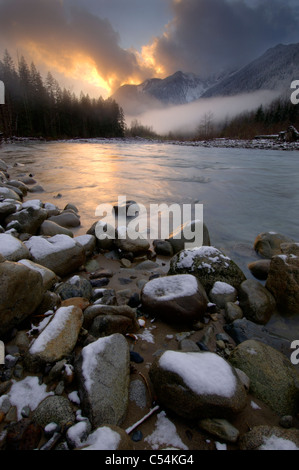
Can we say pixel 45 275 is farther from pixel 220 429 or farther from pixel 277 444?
pixel 277 444

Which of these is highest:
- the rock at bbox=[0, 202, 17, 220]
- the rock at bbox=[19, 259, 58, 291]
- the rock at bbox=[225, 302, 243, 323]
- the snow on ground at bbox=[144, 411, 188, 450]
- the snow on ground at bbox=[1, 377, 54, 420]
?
the rock at bbox=[0, 202, 17, 220]

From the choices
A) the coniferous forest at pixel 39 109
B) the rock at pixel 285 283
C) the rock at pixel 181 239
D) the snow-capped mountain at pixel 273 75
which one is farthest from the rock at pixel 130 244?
the snow-capped mountain at pixel 273 75

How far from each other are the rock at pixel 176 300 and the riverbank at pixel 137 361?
1 centimetres

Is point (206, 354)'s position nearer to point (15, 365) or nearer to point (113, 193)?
point (15, 365)

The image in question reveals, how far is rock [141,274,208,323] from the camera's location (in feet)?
7.77

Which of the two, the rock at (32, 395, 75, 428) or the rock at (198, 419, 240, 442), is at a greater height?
the rock at (32, 395, 75, 428)

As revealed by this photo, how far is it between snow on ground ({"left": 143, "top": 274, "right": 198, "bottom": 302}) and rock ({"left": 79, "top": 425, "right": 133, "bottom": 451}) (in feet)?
4.02

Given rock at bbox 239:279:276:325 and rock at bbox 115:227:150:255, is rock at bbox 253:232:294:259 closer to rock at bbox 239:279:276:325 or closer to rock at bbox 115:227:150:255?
rock at bbox 239:279:276:325

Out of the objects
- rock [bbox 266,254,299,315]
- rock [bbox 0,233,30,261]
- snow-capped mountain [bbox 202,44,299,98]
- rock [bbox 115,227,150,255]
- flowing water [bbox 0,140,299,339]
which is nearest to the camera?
rock [bbox 0,233,30,261]

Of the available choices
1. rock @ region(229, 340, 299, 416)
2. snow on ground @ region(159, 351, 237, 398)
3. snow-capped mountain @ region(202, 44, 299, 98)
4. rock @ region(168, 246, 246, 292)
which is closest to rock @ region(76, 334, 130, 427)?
snow on ground @ region(159, 351, 237, 398)

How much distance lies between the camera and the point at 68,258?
124 inches

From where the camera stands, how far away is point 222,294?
2.80 metres

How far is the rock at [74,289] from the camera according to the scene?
101 inches

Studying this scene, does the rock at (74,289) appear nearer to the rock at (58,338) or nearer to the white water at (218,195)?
the rock at (58,338)
